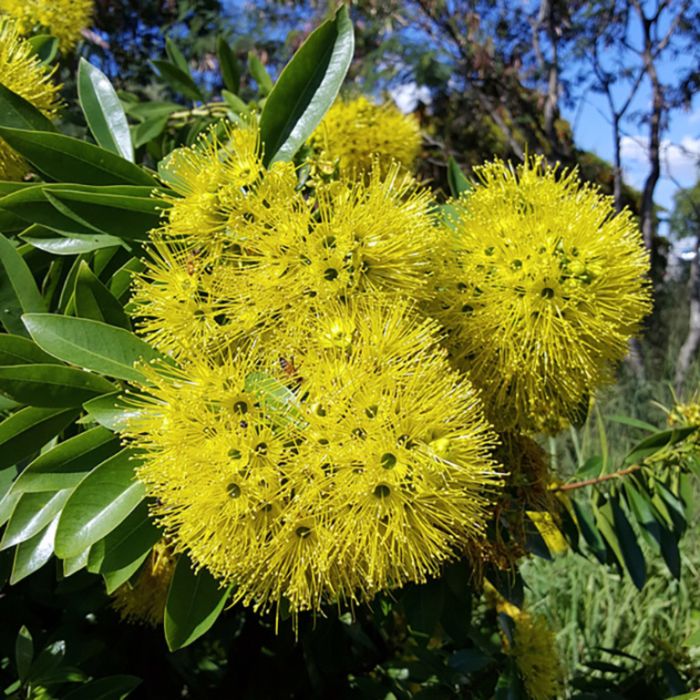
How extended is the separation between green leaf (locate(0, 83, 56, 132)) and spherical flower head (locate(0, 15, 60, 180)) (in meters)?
0.11

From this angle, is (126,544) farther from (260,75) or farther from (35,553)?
(260,75)

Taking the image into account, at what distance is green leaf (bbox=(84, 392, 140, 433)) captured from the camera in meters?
1.15

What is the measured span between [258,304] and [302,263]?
101mm

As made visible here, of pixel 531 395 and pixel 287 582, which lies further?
pixel 531 395

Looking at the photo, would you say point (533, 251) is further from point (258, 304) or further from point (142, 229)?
point (142, 229)

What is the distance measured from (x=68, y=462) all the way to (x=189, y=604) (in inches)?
13.0

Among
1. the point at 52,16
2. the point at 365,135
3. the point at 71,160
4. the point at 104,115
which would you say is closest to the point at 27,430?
the point at 71,160

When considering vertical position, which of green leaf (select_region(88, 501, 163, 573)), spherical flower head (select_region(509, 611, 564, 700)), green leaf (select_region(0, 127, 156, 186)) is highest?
green leaf (select_region(0, 127, 156, 186))

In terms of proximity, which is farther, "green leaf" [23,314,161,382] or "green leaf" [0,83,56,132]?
"green leaf" [0,83,56,132]

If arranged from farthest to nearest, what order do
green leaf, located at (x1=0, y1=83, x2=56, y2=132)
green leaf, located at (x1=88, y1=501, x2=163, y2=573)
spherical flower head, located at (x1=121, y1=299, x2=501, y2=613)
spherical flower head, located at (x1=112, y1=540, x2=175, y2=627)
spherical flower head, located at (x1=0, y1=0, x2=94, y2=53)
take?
spherical flower head, located at (x1=0, y1=0, x2=94, y2=53), spherical flower head, located at (x1=112, y1=540, x2=175, y2=627), green leaf, located at (x1=0, y1=83, x2=56, y2=132), green leaf, located at (x1=88, y1=501, x2=163, y2=573), spherical flower head, located at (x1=121, y1=299, x2=501, y2=613)

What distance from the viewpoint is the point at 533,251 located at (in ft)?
4.11

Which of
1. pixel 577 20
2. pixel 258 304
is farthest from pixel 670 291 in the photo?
pixel 258 304

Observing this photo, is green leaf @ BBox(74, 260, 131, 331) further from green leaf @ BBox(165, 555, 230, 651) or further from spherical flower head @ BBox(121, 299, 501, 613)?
green leaf @ BBox(165, 555, 230, 651)

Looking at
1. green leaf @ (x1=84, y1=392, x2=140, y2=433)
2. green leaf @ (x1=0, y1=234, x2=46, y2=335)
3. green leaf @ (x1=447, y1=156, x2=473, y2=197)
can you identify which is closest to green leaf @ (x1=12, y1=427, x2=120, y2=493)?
green leaf @ (x1=84, y1=392, x2=140, y2=433)
